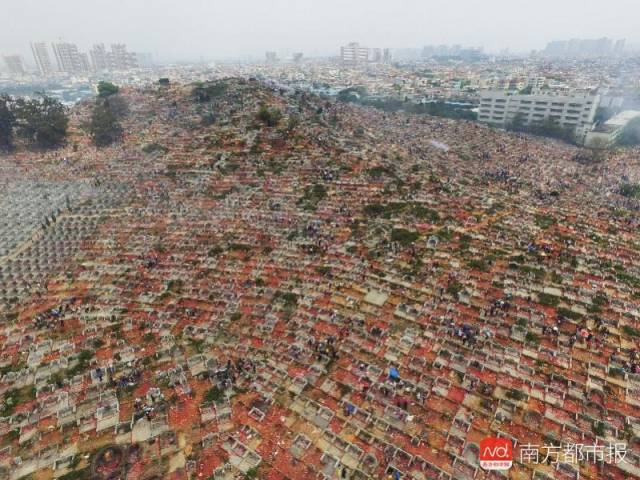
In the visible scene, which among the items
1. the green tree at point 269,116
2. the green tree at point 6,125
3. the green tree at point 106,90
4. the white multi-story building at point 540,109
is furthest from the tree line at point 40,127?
the white multi-story building at point 540,109

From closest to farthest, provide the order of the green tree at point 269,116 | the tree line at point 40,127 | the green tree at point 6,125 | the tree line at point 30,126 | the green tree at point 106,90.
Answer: the green tree at point 269,116
the green tree at point 6,125
the tree line at point 30,126
the tree line at point 40,127
the green tree at point 106,90

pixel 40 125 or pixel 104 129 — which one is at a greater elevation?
pixel 40 125

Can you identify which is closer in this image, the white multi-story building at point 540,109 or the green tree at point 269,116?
the green tree at point 269,116

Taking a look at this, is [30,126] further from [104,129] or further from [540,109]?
[540,109]

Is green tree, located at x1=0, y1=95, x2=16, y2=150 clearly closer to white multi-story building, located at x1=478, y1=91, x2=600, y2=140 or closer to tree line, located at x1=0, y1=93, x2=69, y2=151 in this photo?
tree line, located at x1=0, y1=93, x2=69, y2=151

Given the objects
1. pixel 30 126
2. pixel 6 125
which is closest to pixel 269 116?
pixel 30 126

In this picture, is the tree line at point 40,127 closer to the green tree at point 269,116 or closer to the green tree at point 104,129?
the green tree at point 104,129
